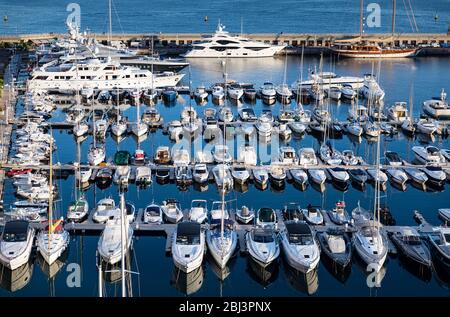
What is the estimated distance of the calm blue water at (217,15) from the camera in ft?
192

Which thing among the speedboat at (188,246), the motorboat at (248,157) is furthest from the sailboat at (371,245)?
the motorboat at (248,157)

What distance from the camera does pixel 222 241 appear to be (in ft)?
48.4

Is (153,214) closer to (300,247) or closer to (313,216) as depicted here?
(313,216)

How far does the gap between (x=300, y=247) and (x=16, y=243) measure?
595cm

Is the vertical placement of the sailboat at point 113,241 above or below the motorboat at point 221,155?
below

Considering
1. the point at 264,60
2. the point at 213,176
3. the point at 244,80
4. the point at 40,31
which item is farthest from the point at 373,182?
the point at 40,31

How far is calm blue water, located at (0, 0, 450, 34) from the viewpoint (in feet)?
192

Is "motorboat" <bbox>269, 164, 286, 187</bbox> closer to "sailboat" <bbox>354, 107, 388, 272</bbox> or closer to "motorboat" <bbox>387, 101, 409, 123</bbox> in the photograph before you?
"sailboat" <bbox>354, 107, 388, 272</bbox>

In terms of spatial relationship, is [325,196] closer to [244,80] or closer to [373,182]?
[373,182]

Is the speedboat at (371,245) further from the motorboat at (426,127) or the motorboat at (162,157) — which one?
the motorboat at (426,127)

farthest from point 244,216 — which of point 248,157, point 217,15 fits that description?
point 217,15

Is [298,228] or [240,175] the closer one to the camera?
[298,228]

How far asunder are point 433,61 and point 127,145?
2577 cm

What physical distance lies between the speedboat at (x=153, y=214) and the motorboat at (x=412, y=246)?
5442 mm
